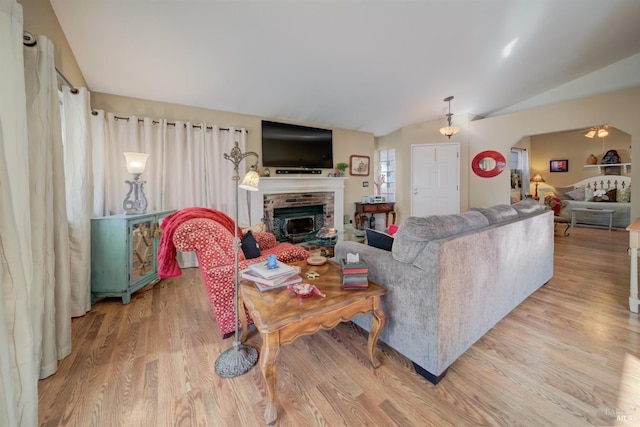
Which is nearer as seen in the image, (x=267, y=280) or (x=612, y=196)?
(x=267, y=280)

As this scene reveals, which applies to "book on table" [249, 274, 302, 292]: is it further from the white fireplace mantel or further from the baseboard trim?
the white fireplace mantel

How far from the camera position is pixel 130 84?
115 inches

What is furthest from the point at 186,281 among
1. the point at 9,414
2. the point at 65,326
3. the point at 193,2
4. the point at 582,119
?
the point at 582,119

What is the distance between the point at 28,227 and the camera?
3.59ft

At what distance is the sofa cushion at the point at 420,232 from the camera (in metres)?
1.37

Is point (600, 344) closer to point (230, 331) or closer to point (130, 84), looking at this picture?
point (230, 331)

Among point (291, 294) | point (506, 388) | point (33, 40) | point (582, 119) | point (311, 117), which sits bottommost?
point (506, 388)

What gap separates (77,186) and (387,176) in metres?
5.60

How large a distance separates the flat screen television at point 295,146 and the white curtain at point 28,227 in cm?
276

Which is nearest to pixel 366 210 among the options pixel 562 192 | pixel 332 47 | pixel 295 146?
pixel 295 146

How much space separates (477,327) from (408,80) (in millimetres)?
3290

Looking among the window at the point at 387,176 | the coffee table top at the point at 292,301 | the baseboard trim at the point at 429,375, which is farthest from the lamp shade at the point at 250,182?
the window at the point at 387,176

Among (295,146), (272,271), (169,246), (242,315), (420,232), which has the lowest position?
(242,315)

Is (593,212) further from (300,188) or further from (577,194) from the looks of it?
(300,188)
